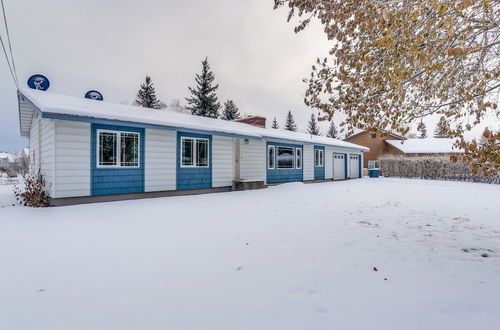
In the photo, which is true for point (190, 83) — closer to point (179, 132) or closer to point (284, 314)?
point (179, 132)

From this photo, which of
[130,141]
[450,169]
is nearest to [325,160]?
[450,169]

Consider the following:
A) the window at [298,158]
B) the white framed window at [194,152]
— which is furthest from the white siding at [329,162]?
the white framed window at [194,152]

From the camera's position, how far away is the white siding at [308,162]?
1584 centimetres

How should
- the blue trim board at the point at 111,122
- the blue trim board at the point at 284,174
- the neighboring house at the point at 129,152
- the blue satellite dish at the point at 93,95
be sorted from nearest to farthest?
1. the blue trim board at the point at 111,122
2. the neighboring house at the point at 129,152
3. the blue satellite dish at the point at 93,95
4. the blue trim board at the point at 284,174

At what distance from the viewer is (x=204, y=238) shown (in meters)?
4.19

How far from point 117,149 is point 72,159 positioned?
127cm

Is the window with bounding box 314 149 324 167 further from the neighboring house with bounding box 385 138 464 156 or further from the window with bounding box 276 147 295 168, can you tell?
the neighboring house with bounding box 385 138 464 156

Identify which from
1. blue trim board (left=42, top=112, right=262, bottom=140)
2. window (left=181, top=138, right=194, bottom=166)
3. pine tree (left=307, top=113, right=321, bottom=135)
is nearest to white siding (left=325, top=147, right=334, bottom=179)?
blue trim board (left=42, top=112, right=262, bottom=140)

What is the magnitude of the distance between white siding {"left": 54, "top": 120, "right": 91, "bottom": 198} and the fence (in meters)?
19.7

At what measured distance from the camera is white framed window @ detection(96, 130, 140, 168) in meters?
7.97

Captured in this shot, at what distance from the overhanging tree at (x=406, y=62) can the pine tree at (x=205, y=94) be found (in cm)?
2552

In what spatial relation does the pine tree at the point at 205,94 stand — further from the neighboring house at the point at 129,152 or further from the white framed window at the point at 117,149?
the white framed window at the point at 117,149

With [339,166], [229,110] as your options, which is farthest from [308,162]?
[229,110]

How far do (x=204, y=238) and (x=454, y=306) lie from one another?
321cm
